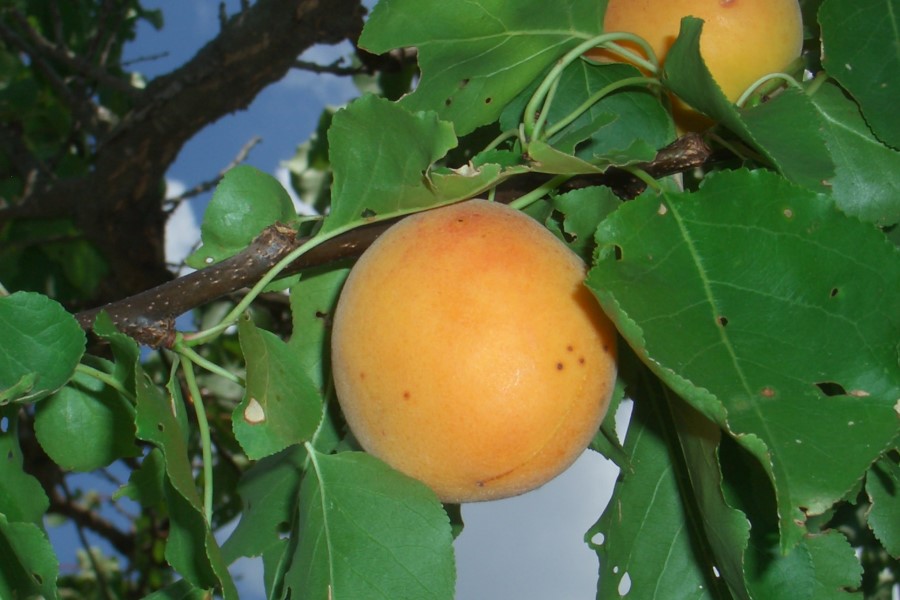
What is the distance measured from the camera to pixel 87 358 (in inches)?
56.4

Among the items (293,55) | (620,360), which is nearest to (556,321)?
(620,360)

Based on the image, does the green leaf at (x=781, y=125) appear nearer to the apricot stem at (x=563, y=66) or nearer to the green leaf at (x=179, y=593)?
the apricot stem at (x=563, y=66)

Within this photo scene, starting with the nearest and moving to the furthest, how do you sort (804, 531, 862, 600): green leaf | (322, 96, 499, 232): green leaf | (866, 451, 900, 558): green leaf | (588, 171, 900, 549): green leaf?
(588, 171, 900, 549): green leaf < (322, 96, 499, 232): green leaf < (804, 531, 862, 600): green leaf < (866, 451, 900, 558): green leaf

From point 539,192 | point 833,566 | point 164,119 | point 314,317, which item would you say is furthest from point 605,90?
point 164,119

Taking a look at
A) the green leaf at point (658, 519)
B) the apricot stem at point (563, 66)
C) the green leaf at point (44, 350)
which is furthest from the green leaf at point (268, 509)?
the apricot stem at point (563, 66)

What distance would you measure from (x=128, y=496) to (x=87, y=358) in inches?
9.8

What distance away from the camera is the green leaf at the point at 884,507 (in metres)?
1.52

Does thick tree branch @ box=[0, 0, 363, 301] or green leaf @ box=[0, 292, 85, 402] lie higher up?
green leaf @ box=[0, 292, 85, 402]

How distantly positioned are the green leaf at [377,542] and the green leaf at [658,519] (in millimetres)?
353

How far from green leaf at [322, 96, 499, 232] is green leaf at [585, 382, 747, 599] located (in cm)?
50

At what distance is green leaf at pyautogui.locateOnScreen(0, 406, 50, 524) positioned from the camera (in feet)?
4.49

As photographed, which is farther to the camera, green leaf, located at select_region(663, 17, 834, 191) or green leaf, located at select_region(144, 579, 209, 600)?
green leaf, located at select_region(144, 579, 209, 600)

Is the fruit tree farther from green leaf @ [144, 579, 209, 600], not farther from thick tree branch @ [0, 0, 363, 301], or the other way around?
thick tree branch @ [0, 0, 363, 301]

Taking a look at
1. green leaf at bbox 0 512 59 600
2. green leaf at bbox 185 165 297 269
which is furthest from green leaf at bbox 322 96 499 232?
green leaf at bbox 0 512 59 600
